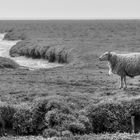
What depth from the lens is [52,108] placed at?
15.1m

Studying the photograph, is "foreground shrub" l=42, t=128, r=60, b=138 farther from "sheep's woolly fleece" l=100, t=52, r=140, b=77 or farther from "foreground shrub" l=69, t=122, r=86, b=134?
"sheep's woolly fleece" l=100, t=52, r=140, b=77

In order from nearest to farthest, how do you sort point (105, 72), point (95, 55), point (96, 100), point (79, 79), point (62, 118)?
1. point (62, 118)
2. point (96, 100)
3. point (79, 79)
4. point (105, 72)
5. point (95, 55)

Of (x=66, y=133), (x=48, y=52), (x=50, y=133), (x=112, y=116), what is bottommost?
(x=50, y=133)

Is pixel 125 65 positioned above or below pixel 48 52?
above

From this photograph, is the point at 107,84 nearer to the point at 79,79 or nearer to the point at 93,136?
the point at 79,79

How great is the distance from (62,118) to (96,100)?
3120 millimetres

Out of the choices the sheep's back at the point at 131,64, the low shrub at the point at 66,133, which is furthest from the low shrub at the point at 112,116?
the sheep's back at the point at 131,64

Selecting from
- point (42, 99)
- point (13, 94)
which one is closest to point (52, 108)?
point (42, 99)

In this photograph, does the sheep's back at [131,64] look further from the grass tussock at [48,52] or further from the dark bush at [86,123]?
the grass tussock at [48,52]

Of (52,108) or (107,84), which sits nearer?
(52,108)

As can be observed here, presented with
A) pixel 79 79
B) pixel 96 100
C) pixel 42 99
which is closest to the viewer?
pixel 42 99

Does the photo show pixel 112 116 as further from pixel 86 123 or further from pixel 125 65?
pixel 125 65

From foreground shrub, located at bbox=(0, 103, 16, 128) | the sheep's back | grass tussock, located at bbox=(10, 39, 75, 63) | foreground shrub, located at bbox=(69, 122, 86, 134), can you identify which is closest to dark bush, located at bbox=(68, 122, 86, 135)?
foreground shrub, located at bbox=(69, 122, 86, 134)

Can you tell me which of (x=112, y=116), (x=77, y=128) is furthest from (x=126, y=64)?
(x=77, y=128)
